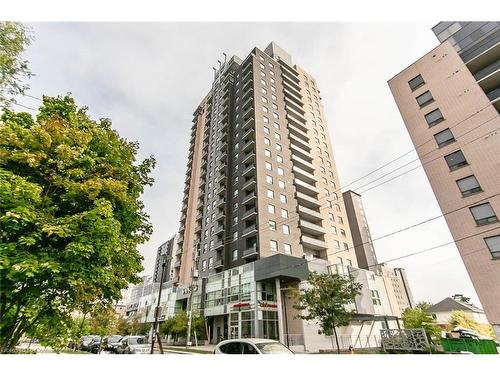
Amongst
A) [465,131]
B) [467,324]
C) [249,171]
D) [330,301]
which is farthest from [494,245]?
[249,171]

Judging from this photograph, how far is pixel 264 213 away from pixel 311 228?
8623mm

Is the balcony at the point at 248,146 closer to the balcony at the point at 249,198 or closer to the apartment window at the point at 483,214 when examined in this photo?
the balcony at the point at 249,198

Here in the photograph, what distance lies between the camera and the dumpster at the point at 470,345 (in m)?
16.8

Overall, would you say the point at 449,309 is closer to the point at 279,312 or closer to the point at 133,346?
the point at 279,312

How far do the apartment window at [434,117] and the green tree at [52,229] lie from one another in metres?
28.9

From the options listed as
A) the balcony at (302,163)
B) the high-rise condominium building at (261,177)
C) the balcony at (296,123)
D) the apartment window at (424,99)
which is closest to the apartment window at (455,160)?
the apartment window at (424,99)

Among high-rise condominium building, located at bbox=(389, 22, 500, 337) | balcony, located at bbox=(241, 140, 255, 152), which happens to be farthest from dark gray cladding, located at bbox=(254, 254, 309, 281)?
balcony, located at bbox=(241, 140, 255, 152)

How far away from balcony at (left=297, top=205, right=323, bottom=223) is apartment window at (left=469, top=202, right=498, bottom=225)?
74.9ft

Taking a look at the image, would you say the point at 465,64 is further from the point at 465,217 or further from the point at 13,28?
the point at 13,28

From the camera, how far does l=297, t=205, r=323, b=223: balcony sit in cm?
4162

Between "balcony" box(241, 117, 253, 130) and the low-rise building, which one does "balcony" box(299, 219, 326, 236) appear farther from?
the low-rise building

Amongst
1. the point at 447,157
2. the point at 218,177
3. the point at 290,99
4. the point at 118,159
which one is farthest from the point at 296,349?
the point at 290,99

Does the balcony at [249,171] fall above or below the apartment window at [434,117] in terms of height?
above

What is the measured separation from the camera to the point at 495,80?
24.1m
